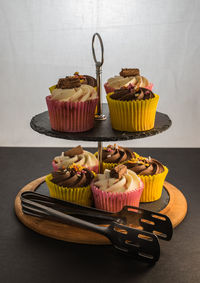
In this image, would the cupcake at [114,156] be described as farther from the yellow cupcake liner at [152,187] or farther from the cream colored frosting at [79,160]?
the yellow cupcake liner at [152,187]

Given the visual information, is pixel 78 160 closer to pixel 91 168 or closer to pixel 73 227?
pixel 91 168

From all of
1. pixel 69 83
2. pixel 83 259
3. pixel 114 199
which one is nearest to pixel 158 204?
pixel 114 199

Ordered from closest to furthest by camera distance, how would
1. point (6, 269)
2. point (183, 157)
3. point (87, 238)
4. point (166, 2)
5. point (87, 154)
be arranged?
point (6, 269)
point (87, 238)
point (87, 154)
point (183, 157)
point (166, 2)

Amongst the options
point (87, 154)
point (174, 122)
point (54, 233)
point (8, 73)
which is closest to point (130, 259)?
point (54, 233)

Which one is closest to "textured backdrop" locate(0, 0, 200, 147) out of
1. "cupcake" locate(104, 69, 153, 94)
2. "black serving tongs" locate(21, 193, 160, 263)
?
"cupcake" locate(104, 69, 153, 94)

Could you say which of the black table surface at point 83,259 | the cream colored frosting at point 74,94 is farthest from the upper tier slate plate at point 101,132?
the black table surface at point 83,259

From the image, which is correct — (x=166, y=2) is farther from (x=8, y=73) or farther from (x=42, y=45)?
(x=8, y=73)

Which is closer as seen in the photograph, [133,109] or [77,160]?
[133,109]
